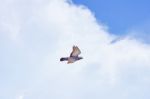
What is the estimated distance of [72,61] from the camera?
334 feet

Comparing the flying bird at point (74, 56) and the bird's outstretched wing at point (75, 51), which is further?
the bird's outstretched wing at point (75, 51)

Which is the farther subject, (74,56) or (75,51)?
(74,56)

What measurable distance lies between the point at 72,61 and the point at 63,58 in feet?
7.85

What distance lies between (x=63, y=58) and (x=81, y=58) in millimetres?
4928

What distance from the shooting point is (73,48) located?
338ft

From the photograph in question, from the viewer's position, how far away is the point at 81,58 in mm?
103375

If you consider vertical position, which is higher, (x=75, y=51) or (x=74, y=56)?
(x=75, y=51)

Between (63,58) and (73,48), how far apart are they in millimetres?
3864

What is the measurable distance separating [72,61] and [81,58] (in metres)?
2.89

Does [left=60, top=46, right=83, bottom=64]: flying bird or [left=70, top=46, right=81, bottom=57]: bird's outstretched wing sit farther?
[left=70, top=46, right=81, bottom=57]: bird's outstretched wing

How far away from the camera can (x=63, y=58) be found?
10144 cm

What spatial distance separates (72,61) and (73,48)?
3503 millimetres
